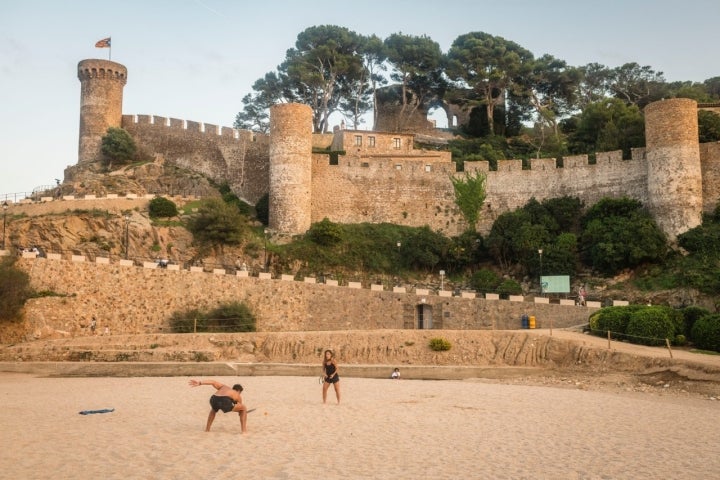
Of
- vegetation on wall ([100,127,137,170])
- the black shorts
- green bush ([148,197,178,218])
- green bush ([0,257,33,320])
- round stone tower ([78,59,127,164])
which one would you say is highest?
round stone tower ([78,59,127,164])

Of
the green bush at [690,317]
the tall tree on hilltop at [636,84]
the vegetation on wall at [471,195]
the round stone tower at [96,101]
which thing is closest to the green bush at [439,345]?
the green bush at [690,317]

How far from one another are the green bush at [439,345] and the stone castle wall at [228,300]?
5.86 meters

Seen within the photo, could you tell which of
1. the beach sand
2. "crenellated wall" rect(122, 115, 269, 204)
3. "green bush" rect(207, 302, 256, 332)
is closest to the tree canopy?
"crenellated wall" rect(122, 115, 269, 204)

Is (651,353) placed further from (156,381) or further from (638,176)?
(638,176)

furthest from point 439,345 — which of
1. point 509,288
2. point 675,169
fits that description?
point 675,169

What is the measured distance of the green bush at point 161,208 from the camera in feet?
114

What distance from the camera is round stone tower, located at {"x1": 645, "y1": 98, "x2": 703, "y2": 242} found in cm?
3253

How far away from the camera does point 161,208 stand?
34.9 m

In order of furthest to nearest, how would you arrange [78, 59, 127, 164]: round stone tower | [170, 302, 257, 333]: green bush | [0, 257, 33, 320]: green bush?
[78, 59, 127, 164]: round stone tower < [170, 302, 257, 333]: green bush < [0, 257, 33, 320]: green bush

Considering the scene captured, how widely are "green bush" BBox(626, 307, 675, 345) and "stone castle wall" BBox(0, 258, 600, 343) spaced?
192 inches

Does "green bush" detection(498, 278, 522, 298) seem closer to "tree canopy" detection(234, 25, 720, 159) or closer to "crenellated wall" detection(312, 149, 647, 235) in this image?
"crenellated wall" detection(312, 149, 647, 235)

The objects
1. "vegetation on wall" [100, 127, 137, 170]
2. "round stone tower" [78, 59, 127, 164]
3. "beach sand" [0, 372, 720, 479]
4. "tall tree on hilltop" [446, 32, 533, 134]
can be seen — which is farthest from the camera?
"tall tree on hilltop" [446, 32, 533, 134]

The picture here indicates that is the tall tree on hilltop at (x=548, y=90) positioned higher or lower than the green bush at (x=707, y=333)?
higher

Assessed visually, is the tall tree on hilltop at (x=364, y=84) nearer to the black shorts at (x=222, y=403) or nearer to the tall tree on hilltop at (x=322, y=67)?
the tall tree on hilltop at (x=322, y=67)
